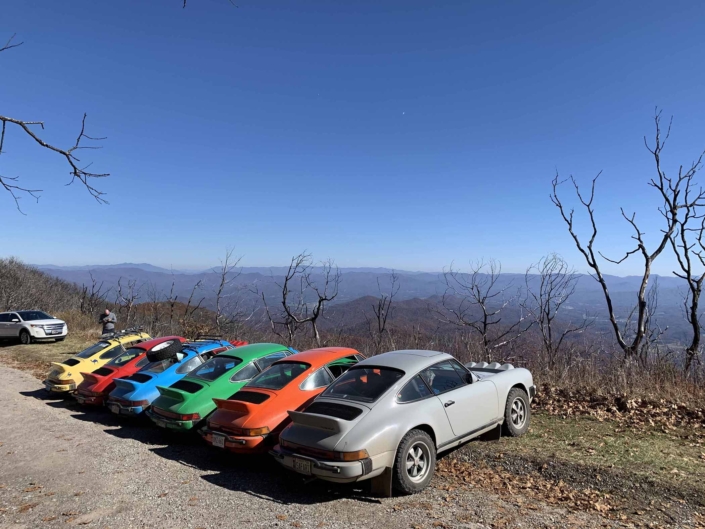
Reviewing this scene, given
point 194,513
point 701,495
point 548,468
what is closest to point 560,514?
point 548,468

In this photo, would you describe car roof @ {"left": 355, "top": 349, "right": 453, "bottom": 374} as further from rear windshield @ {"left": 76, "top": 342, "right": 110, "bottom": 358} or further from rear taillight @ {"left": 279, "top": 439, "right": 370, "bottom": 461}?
rear windshield @ {"left": 76, "top": 342, "right": 110, "bottom": 358}

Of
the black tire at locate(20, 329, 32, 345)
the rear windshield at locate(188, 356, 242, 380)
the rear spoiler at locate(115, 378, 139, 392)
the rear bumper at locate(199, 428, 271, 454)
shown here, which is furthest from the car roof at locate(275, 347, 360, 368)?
the black tire at locate(20, 329, 32, 345)

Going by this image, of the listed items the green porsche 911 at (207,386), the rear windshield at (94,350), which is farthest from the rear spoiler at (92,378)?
the green porsche 911 at (207,386)

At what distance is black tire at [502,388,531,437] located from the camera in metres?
6.94

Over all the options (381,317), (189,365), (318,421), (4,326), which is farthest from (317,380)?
(4,326)

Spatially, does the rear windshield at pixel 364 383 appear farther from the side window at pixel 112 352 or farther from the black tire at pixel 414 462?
the side window at pixel 112 352

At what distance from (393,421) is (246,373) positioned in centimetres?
383

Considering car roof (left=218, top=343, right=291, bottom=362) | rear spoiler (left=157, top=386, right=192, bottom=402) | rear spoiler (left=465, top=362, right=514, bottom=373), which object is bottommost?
rear spoiler (left=157, top=386, right=192, bottom=402)

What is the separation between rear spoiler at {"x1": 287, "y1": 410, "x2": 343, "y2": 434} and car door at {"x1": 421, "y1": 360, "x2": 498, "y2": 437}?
1444 mm

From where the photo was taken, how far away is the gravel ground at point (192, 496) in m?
4.72

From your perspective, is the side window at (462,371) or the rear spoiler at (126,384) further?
the rear spoiler at (126,384)

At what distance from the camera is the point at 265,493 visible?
5539 millimetres

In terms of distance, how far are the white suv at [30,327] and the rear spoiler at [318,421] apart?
20723 mm

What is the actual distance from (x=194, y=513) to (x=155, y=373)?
4.92 m
